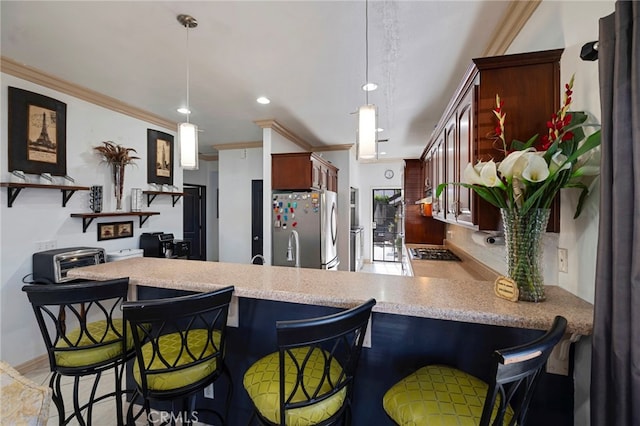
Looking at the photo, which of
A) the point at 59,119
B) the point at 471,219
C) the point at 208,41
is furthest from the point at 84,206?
the point at 471,219

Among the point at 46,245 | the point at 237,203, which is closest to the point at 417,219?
the point at 237,203

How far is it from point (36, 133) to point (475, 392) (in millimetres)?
3950

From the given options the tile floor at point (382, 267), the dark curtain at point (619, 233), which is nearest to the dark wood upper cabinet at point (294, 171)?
the dark curtain at point (619, 233)

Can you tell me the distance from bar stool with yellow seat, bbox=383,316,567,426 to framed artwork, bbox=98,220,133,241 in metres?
3.60

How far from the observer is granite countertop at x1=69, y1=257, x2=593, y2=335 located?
103cm

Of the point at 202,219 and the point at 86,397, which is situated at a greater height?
the point at 202,219

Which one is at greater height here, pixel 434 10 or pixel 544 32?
pixel 434 10

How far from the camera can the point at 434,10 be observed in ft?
5.87

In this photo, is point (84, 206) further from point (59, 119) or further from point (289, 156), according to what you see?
point (289, 156)

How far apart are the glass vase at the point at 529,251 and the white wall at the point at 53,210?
388 cm

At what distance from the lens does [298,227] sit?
387 cm

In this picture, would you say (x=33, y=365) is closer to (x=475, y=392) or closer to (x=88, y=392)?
(x=88, y=392)

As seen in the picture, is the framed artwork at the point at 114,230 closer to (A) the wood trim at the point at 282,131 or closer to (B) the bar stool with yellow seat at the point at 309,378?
(A) the wood trim at the point at 282,131

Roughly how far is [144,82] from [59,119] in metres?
0.93
